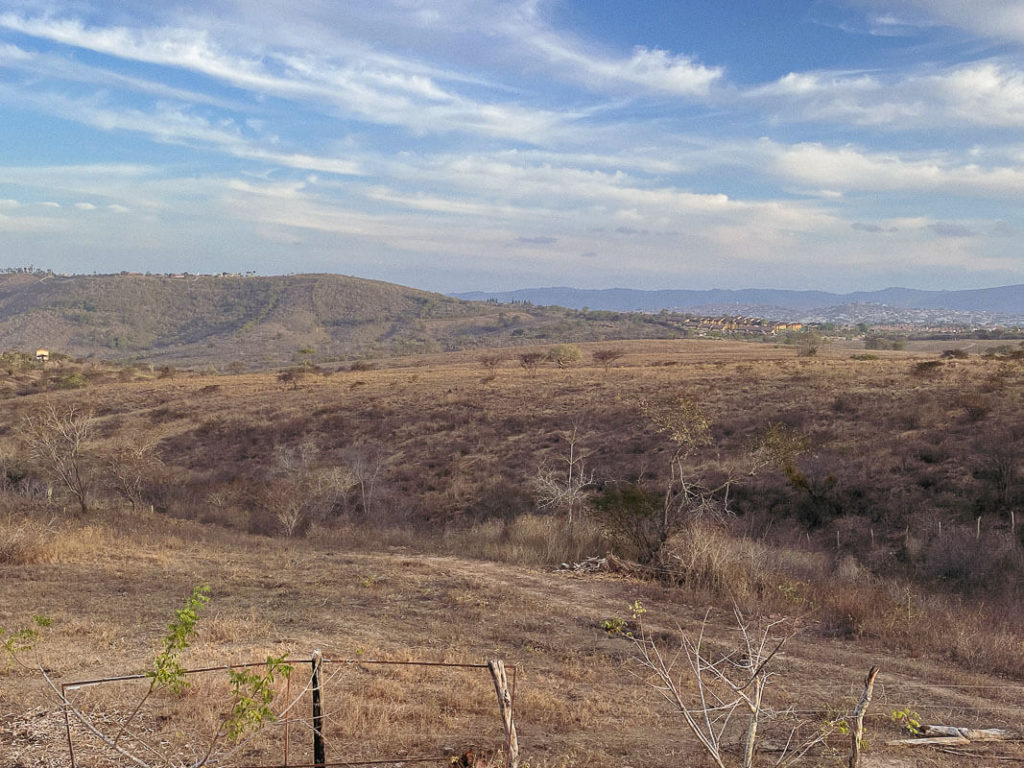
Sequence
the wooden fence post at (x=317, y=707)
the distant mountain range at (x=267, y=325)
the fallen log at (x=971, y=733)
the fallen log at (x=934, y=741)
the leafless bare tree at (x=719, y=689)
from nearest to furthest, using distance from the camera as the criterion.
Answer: the wooden fence post at (x=317, y=707), the leafless bare tree at (x=719, y=689), the fallen log at (x=934, y=741), the fallen log at (x=971, y=733), the distant mountain range at (x=267, y=325)

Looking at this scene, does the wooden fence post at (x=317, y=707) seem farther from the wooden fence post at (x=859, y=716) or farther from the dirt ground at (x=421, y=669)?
the wooden fence post at (x=859, y=716)

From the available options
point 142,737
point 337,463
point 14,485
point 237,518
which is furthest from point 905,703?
point 14,485

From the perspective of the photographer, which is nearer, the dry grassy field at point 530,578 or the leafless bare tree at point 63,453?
the dry grassy field at point 530,578

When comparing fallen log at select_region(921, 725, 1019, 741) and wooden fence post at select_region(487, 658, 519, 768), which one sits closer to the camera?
wooden fence post at select_region(487, 658, 519, 768)

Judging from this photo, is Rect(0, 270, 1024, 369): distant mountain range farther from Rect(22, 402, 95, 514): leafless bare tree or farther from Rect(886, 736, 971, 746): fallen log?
Rect(886, 736, 971, 746): fallen log

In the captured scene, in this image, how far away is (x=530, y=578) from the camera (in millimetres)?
12891

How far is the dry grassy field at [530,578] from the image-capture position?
675 centimetres

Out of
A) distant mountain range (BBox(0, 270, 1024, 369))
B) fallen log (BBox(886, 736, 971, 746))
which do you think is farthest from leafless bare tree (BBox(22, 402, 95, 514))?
distant mountain range (BBox(0, 270, 1024, 369))

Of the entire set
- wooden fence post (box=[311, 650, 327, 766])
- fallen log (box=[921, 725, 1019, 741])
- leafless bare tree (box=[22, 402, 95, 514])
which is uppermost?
wooden fence post (box=[311, 650, 327, 766])

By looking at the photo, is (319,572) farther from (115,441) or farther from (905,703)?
(115,441)

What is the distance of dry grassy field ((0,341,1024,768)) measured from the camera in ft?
22.1

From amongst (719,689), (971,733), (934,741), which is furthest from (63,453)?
(971,733)

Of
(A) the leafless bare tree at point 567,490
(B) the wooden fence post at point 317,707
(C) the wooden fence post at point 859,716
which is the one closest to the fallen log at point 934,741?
(C) the wooden fence post at point 859,716

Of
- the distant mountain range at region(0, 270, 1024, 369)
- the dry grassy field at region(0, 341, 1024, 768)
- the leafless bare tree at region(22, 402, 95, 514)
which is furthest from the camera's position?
the distant mountain range at region(0, 270, 1024, 369)
